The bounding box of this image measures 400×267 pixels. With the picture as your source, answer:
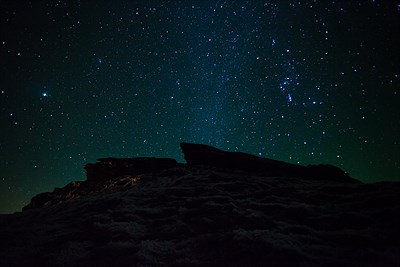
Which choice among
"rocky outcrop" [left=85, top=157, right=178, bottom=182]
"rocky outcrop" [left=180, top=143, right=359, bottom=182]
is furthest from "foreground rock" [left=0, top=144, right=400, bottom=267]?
"rocky outcrop" [left=85, top=157, right=178, bottom=182]

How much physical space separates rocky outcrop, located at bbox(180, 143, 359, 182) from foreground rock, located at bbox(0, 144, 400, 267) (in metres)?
5.25

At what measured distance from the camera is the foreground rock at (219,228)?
640 centimetres

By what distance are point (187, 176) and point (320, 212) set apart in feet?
27.7

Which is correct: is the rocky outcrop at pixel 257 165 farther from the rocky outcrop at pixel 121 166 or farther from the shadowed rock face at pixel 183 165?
the rocky outcrop at pixel 121 166

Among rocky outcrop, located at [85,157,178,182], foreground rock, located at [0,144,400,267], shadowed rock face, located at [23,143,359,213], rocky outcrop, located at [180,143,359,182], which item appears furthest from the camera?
rocky outcrop, located at [85,157,178,182]

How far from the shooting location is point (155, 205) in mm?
11305

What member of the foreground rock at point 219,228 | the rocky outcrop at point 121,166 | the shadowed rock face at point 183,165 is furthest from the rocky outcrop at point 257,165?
the foreground rock at point 219,228

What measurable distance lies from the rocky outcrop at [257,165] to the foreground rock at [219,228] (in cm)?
525

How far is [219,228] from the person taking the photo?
8359mm

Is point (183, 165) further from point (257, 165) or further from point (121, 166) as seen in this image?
point (257, 165)

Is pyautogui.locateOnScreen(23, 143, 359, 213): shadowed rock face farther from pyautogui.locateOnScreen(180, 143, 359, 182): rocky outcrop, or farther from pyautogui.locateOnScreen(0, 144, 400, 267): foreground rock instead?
pyautogui.locateOnScreen(0, 144, 400, 267): foreground rock

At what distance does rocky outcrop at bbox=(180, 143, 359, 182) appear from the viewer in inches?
736

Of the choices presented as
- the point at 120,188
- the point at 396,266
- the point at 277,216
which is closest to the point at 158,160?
the point at 120,188

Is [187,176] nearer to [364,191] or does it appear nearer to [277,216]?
[277,216]
